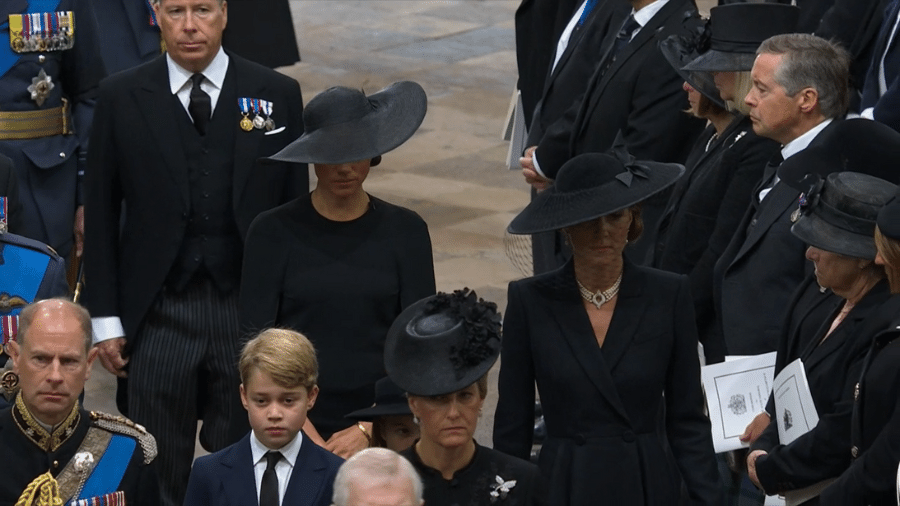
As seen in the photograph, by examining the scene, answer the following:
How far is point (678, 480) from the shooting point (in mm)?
4801

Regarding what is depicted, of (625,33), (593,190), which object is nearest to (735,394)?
(593,190)

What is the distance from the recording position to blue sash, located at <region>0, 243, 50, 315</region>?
5.36 m

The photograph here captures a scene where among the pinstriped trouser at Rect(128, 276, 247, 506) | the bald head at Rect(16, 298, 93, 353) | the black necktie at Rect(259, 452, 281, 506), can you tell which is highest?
the bald head at Rect(16, 298, 93, 353)

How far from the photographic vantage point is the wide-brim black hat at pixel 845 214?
4730 millimetres

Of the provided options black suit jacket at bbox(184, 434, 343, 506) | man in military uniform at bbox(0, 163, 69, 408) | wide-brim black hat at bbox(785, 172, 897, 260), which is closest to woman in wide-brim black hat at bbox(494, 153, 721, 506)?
wide-brim black hat at bbox(785, 172, 897, 260)

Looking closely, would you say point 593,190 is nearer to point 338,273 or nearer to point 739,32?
point 338,273

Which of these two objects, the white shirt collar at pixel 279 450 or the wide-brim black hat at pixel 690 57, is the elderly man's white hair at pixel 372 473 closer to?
the white shirt collar at pixel 279 450

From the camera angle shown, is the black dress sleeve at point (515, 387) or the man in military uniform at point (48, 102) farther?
the man in military uniform at point (48, 102)

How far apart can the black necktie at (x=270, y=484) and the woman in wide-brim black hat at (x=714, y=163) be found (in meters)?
2.00

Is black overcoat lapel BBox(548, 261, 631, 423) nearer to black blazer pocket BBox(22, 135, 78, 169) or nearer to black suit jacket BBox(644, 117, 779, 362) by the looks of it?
black suit jacket BBox(644, 117, 779, 362)

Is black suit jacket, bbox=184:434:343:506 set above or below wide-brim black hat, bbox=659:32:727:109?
below

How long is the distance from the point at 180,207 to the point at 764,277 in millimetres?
1900

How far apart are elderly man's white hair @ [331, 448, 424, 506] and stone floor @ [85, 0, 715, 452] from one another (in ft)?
11.4

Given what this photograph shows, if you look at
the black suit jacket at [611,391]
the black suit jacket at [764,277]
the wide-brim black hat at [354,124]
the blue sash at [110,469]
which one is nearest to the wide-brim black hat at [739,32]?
the black suit jacket at [764,277]
